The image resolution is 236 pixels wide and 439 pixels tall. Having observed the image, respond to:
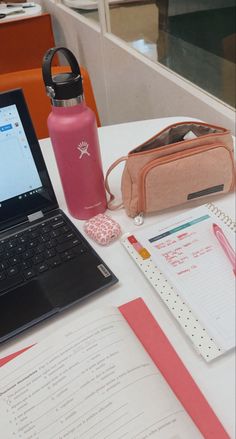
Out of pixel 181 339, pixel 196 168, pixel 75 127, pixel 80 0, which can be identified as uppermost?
pixel 80 0

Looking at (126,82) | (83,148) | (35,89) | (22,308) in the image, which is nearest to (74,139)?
(83,148)

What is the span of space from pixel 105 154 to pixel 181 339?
51cm

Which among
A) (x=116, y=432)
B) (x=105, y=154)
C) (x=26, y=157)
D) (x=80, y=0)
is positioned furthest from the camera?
(x=80, y=0)

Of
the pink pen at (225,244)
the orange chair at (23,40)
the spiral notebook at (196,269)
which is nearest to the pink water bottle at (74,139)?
the spiral notebook at (196,269)

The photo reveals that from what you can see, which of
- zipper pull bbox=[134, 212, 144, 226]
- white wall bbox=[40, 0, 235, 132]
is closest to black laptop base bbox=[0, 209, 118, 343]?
zipper pull bbox=[134, 212, 144, 226]

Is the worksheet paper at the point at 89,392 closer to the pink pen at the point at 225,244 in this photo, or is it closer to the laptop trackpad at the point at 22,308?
the laptop trackpad at the point at 22,308

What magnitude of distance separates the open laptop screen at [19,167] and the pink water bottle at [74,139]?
4 centimetres

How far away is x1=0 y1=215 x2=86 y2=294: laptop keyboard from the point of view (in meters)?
0.58

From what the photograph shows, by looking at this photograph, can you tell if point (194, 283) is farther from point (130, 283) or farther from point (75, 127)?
point (75, 127)

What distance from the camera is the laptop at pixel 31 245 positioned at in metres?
0.53

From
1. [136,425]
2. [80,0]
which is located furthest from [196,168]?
[80,0]

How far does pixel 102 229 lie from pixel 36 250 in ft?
0.38

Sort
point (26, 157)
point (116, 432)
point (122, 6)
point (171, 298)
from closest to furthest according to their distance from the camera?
point (116, 432)
point (171, 298)
point (26, 157)
point (122, 6)

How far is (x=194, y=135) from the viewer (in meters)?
0.72
